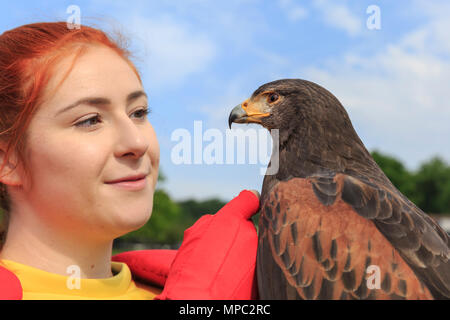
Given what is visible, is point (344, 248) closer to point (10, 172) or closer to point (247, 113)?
point (247, 113)

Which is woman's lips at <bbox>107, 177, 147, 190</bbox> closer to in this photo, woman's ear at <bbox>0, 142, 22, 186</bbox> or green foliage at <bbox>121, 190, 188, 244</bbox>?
woman's ear at <bbox>0, 142, 22, 186</bbox>

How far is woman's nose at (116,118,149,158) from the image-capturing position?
252 centimetres

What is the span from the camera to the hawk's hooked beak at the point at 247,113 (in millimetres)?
3809

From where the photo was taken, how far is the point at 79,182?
2.44 metres

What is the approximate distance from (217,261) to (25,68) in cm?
162

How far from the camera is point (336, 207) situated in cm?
261

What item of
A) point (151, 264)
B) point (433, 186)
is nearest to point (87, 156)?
point (151, 264)

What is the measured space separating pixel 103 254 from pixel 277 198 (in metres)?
1.19

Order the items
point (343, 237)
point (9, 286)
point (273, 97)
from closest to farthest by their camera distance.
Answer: point (9, 286) < point (343, 237) < point (273, 97)

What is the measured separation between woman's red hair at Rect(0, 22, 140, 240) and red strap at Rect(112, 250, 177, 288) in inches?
39.0

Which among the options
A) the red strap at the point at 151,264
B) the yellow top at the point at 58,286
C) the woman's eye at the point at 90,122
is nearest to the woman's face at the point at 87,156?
the woman's eye at the point at 90,122
